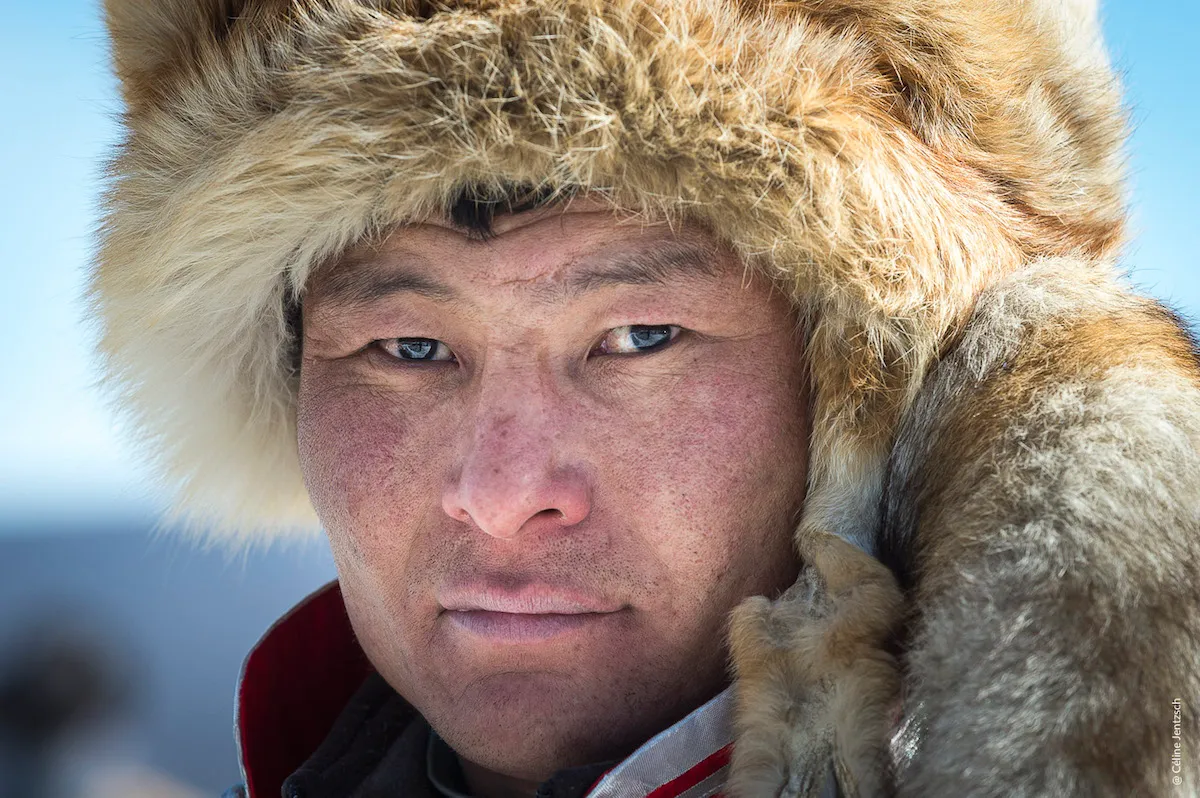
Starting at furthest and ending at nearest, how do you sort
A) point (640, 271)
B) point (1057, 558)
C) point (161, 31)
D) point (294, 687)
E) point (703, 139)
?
point (294, 687) < point (161, 31) < point (640, 271) < point (703, 139) < point (1057, 558)

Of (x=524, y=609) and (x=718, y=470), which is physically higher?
(x=718, y=470)

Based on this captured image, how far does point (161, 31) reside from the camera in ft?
4.27

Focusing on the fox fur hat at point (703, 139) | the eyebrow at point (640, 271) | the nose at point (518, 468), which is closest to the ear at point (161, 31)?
the fox fur hat at point (703, 139)

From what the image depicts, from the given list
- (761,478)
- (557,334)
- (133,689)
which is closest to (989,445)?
(761,478)

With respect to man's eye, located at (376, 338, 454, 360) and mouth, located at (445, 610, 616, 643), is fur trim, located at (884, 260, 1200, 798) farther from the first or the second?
man's eye, located at (376, 338, 454, 360)

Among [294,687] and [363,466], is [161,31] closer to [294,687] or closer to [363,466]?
[363,466]

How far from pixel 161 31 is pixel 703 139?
0.76 metres

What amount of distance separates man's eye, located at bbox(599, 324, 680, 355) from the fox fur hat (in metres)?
0.14

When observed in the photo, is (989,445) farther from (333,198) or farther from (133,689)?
(133,689)

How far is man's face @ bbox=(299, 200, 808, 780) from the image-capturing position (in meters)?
1.19

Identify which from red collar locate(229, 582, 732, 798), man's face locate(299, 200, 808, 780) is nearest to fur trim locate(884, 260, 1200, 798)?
man's face locate(299, 200, 808, 780)

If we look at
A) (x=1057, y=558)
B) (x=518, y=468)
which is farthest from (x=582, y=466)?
(x=1057, y=558)

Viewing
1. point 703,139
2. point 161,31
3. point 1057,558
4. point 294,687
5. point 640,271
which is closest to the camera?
point 1057,558

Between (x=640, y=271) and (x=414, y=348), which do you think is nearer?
(x=640, y=271)
